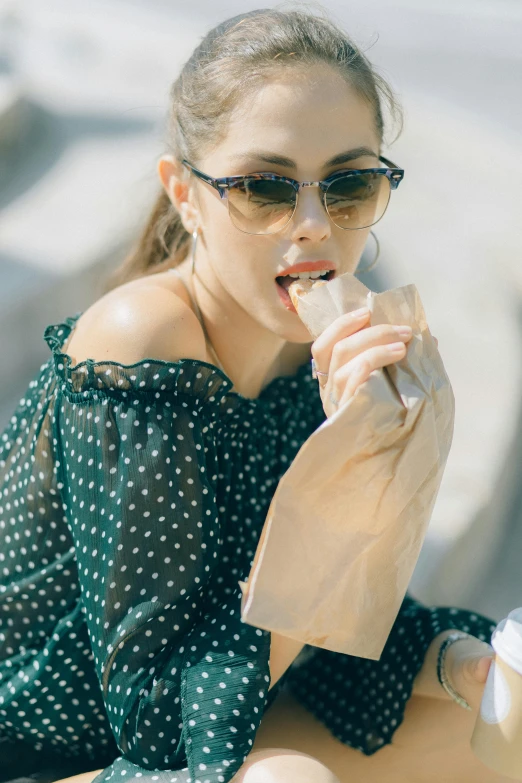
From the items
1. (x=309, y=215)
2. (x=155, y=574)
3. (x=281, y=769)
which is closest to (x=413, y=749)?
(x=281, y=769)

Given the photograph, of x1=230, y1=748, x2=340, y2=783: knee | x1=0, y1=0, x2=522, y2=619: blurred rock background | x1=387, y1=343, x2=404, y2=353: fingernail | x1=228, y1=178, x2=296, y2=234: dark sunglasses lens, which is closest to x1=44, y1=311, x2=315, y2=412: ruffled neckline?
x1=228, y1=178, x2=296, y2=234: dark sunglasses lens

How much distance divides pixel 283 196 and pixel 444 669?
0.81 m

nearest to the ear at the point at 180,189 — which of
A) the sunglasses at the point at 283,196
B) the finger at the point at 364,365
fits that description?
the sunglasses at the point at 283,196

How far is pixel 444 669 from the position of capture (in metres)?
1.55

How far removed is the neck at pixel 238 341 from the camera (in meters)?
1.58

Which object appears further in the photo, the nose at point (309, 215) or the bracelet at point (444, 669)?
the bracelet at point (444, 669)

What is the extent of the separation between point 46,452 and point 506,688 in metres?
0.79

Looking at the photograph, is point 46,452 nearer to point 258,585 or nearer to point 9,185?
point 258,585

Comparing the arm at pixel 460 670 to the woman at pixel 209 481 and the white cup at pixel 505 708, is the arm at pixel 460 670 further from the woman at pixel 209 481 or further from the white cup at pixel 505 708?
the white cup at pixel 505 708

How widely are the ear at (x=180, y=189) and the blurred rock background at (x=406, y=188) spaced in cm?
56

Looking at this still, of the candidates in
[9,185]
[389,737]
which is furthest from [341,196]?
[9,185]

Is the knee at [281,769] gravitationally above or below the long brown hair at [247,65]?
below

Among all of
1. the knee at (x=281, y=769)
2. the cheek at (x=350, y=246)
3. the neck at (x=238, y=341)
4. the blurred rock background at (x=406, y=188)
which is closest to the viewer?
the knee at (x=281, y=769)

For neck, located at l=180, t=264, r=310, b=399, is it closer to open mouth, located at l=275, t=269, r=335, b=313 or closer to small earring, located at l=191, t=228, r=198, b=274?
small earring, located at l=191, t=228, r=198, b=274
